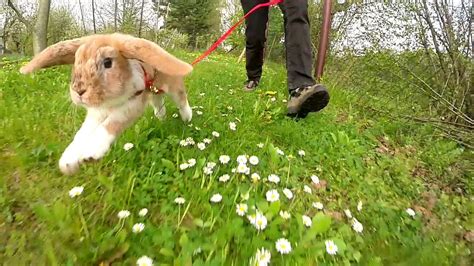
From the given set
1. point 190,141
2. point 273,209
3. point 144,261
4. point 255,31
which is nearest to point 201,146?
point 190,141

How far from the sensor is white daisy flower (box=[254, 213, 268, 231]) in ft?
5.28

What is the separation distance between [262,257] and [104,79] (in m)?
1.18

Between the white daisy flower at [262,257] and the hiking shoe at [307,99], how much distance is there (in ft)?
5.57

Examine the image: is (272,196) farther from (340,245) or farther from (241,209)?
(340,245)

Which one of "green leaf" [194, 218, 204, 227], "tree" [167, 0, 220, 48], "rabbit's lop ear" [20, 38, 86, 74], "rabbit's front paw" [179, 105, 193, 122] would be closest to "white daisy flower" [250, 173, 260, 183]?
"green leaf" [194, 218, 204, 227]

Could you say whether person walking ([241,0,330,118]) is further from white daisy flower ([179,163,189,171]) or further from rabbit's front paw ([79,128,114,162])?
rabbit's front paw ([79,128,114,162])

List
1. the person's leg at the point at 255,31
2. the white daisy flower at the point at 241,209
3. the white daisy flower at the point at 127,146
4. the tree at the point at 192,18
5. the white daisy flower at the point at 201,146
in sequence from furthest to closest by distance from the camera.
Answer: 1. the tree at the point at 192,18
2. the person's leg at the point at 255,31
3. the white daisy flower at the point at 201,146
4. the white daisy flower at the point at 127,146
5. the white daisy flower at the point at 241,209

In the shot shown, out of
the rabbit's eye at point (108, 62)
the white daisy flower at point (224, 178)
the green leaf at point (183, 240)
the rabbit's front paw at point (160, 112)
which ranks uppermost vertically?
the rabbit's eye at point (108, 62)

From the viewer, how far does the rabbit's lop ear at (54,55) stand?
6.59 ft

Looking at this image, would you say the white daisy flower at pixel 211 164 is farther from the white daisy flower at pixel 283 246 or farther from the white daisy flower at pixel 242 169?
the white daisy flower at pixel 283 246

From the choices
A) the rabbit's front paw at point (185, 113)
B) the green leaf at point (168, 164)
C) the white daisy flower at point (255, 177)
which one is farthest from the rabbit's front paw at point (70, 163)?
the rabbit's front paw at point (185, 113)

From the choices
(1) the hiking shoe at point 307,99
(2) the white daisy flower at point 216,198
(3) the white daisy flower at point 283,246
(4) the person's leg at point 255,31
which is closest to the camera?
(3) the white daisy flower at point 283,246

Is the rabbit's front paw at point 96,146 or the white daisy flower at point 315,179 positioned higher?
the rabbit's front paw at point 96,146

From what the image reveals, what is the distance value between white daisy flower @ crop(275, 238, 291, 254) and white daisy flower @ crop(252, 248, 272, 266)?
0.20 feet
